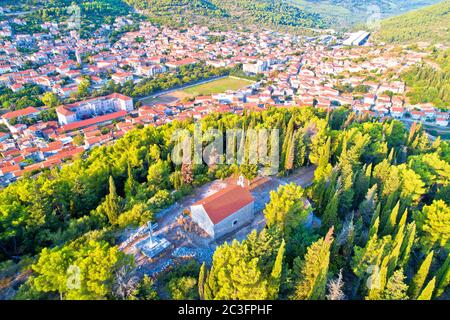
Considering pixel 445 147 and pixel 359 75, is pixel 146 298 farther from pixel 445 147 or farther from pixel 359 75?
pixel 359 75

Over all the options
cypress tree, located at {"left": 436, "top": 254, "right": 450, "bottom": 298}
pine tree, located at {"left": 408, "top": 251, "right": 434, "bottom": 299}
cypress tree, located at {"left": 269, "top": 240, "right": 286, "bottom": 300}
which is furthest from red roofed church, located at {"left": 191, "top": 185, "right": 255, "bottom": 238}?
cypress tree, located at {"left": 436, "top": 254, "right": 450, "bottom": 298}

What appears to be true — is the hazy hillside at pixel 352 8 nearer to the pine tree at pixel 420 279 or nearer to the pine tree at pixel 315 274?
the pine tree at pixel 420 279

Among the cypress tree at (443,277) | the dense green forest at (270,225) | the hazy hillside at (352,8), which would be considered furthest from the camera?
the hazy hillside at (352,8)

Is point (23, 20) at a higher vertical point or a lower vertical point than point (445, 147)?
higher

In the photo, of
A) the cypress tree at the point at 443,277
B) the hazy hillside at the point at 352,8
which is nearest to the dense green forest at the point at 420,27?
the hazy hillside at the point at 352,8

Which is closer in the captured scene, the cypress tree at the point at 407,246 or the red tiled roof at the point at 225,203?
the cypress tree at the point at 407,246

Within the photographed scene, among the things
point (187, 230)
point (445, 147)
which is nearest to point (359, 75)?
point (445, 147)

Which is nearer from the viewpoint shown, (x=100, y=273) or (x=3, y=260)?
(x=100, y=273)
